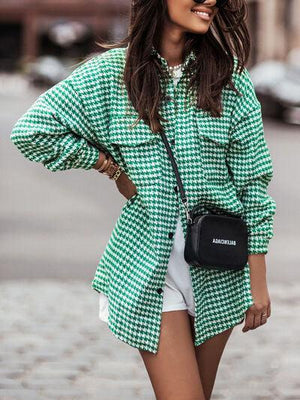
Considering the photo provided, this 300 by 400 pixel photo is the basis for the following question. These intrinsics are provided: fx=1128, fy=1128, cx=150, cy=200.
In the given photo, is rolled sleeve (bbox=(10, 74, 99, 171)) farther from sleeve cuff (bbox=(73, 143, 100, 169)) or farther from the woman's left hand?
the woman's left hand

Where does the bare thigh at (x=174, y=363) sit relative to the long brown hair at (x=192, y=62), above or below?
below

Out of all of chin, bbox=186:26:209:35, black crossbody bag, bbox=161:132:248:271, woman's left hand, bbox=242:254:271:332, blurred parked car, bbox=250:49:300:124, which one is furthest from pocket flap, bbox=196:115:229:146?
blurred parked car, bbox=250:49:300:124

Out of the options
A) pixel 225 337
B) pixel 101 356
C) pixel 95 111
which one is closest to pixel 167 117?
pixel 95 111

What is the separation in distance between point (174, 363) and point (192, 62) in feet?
2.96

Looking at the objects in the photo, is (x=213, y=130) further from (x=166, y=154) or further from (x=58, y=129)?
(x=58, y=129)

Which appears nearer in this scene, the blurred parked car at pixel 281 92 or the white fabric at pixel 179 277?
the white fabric at pixel 179 277

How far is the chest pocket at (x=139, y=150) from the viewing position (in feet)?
10.8

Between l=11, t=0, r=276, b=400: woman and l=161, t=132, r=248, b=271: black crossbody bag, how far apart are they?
0.04 m

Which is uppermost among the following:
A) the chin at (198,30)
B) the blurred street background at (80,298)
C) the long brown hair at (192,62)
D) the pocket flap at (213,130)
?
the chin at (198,30)

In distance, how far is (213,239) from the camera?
3271mm

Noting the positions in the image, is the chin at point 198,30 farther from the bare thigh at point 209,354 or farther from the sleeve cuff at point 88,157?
the bare thigh at point 209,354

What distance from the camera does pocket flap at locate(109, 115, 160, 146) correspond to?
330 cm

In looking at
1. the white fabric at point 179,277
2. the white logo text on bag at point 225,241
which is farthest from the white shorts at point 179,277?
the white logo text on bag at point 225,241

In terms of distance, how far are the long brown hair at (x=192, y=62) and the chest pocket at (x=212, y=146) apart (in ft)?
0.15
